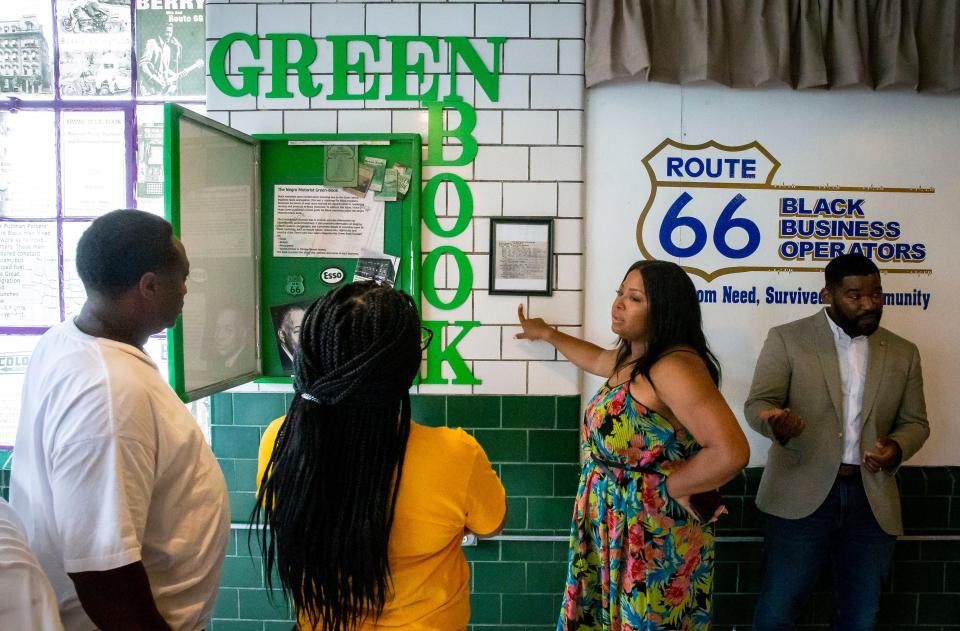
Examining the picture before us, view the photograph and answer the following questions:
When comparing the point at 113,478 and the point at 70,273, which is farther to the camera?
the point at 70,273

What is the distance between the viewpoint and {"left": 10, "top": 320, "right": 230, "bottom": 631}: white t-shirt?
1.26 metres

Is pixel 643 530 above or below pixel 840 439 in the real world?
below

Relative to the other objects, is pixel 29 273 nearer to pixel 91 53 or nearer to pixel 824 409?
pixel 91 53

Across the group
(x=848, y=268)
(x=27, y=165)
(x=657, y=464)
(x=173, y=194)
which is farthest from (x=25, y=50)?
(x=848, y=268)

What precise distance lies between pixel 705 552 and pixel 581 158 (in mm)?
1560

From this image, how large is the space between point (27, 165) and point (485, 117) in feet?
6.99

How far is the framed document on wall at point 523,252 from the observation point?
2.75m

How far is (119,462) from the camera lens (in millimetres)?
1271

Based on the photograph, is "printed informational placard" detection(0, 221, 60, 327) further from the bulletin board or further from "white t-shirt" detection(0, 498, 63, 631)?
"white t-shirt" detection(0, 498, 63, 631)

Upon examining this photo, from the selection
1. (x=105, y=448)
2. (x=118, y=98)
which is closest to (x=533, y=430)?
(x=105, y=448)

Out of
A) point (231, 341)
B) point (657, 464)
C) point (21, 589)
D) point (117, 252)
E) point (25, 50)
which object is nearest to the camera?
point (21, 589)

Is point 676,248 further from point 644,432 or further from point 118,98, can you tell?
point 118,98

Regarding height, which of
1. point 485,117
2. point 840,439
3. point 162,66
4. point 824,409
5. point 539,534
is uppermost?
point 162,66

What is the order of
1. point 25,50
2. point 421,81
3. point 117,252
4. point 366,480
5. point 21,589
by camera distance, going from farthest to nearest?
point 25,50 < point 421,81 < point 117,252 < point 366,480 < point 21,589
